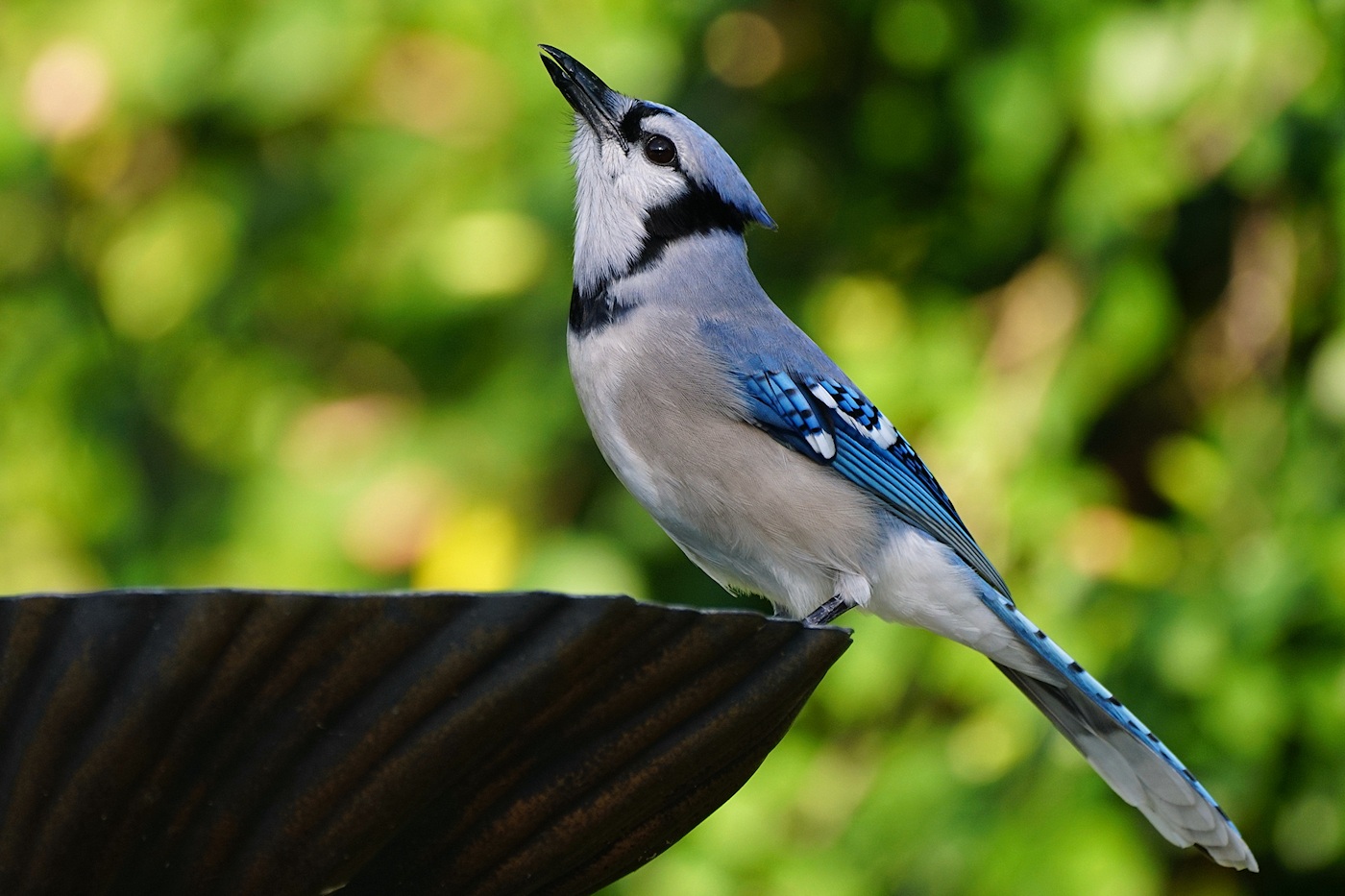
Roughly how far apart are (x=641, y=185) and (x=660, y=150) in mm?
54

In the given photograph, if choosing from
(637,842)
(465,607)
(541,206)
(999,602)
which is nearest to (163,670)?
(465,607)

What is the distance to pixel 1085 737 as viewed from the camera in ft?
5.53

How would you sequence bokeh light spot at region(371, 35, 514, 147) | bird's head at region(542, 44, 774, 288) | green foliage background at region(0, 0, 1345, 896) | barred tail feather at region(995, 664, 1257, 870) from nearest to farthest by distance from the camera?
barred tail feather at region(995, 664, 1257, 870) < bird's head at region(542, 44, 774, 288) < green foliage background at region(0, 0, 1345, 896) < bokeh light spot at region(371, 35, 514, 147)

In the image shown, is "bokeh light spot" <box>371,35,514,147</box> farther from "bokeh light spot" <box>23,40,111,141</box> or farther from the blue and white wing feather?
the blue and white wing feather

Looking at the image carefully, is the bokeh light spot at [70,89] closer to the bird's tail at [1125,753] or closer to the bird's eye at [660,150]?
the bird's eye at [660,150]

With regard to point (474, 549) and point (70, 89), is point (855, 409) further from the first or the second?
point (70, 89)

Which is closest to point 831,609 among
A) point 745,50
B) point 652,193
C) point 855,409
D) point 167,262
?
point 855,409

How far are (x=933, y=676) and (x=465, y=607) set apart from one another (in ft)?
4.71

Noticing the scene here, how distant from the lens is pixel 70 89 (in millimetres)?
2402

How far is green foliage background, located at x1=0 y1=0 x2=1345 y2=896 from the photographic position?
201 cm

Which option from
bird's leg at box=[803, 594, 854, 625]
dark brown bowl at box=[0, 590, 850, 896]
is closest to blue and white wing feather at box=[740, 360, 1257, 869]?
bird's leg at box=[803, 594, 854, 625]

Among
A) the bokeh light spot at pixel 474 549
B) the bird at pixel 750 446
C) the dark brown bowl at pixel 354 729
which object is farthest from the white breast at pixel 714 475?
the bokeh light spot at pixel 474 549

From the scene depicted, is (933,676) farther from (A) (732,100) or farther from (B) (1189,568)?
(A) (732,100)

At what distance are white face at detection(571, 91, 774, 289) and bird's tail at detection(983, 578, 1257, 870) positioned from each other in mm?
603
